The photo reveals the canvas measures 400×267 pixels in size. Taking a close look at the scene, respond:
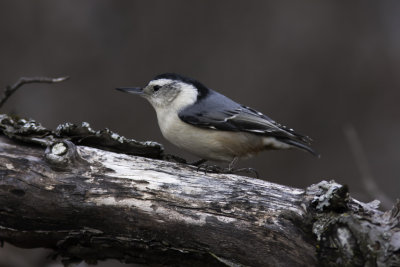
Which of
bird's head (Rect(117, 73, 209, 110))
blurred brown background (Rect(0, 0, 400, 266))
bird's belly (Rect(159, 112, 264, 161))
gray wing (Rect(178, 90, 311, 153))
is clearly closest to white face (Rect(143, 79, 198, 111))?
bird's head (Rect(117, 73, 209, 110))

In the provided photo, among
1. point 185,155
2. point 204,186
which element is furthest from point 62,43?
point 204,186

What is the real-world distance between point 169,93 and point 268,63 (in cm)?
246

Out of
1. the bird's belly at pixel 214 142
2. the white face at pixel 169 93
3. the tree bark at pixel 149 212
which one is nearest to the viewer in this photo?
the tree bark at pixel 149 212

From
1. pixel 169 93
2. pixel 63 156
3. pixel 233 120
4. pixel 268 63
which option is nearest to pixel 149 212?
pixel 63 156

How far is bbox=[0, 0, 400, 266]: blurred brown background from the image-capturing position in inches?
224

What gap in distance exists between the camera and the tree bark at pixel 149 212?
243 cm

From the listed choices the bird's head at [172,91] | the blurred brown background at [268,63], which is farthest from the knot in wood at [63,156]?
the blurred brown background at [268,63]

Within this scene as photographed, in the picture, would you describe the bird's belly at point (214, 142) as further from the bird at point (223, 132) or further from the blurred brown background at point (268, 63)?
the blurred brown background at point (268, 63)

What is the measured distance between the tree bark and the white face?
3.81 feet

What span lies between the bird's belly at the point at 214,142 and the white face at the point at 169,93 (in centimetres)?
28

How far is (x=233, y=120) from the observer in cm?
354

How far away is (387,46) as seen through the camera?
242 inches

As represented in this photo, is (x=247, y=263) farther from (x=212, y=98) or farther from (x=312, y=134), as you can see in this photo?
(x=312, y=134)

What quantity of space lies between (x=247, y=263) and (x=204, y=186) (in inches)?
18.6
